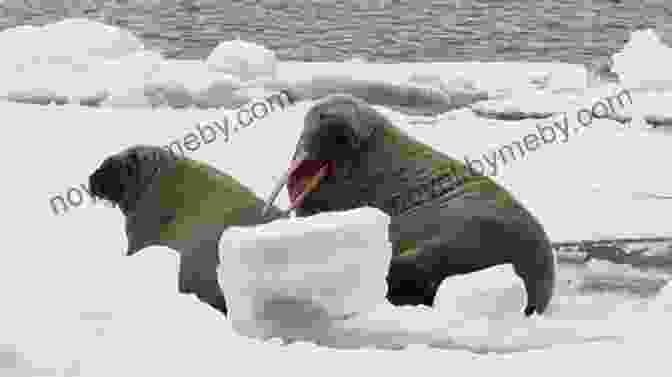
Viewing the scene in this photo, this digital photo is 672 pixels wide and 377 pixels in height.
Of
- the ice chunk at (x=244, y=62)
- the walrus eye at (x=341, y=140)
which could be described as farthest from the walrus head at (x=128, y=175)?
the ice chunk at (x=244, y=62)

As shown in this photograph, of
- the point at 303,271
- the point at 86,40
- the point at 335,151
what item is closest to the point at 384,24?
the point at 86,40

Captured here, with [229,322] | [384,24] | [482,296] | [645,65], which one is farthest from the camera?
[384,24]

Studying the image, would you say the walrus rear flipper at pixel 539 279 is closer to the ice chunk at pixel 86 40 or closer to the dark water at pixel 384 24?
the ice chunk at pixel 86 40

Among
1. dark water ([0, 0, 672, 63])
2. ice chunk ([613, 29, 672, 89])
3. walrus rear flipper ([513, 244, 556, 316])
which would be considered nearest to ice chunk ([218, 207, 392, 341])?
walrus rear flipper ([513, 244, 556, 316])

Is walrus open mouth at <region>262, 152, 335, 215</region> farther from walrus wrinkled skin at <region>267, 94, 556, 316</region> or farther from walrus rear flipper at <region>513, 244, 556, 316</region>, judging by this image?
walrus rear flipper at <region>513, 244, 556, 316</region>

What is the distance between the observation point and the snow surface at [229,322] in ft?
11.2

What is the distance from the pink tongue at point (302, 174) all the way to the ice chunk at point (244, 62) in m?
8.49

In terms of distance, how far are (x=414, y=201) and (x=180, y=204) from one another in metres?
1.00

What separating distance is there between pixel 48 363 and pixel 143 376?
0.22 meters

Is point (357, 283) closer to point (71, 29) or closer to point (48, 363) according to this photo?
point (48, 363)

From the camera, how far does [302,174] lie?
5.87 m

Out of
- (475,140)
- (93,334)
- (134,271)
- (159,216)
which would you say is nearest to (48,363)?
(93,334)

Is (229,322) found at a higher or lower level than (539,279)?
higher

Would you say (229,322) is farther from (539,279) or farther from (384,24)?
(384,24)
